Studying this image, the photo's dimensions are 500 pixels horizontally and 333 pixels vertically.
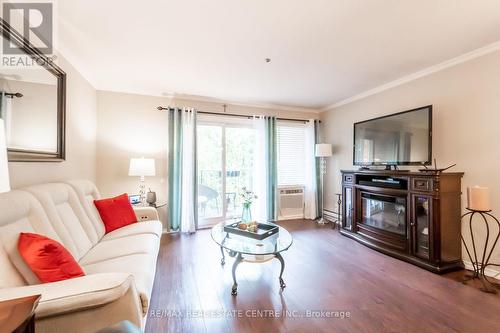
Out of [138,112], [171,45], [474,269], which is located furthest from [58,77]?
[474,269]

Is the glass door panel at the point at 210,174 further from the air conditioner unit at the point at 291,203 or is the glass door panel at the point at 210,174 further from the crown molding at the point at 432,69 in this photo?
the crown molding at the point at 432,69

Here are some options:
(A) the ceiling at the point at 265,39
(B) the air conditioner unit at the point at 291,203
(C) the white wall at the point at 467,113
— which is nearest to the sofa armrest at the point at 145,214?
(A) the ceiling at the point at 265,39

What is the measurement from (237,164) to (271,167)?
658mm

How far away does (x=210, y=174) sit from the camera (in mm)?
3912

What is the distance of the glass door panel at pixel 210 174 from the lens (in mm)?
3838

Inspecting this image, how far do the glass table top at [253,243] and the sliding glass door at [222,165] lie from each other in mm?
1568

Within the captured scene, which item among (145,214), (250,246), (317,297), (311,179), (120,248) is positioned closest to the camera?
(120,248)

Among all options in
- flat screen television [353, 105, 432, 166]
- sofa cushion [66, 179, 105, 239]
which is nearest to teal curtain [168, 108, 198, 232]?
sofa cushion [66, 179, 105, 239]

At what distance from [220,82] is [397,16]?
216 cm

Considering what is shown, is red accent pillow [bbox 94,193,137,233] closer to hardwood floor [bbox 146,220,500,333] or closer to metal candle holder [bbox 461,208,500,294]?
A: hardwood floor [bbox 146,220,500,333]

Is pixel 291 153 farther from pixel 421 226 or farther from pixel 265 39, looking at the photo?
pixel 265 39

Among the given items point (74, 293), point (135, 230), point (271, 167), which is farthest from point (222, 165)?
point (74, 293)

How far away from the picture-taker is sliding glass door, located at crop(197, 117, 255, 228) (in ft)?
12.7

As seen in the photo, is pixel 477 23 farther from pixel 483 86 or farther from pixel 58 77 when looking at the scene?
pixel 58 77
